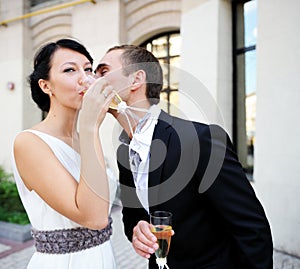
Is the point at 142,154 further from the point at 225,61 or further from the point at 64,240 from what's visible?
the point at 225,61

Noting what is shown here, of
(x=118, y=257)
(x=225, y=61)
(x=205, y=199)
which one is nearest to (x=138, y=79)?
(x=205, y=199)

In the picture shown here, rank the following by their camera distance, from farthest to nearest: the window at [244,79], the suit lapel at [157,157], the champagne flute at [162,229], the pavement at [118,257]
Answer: the window at [244,79], the pavement at [118,257], the suit lapel at [157,157], the champagne flute at [162,229]

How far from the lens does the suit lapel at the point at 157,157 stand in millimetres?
1334

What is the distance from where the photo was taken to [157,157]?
1373mm

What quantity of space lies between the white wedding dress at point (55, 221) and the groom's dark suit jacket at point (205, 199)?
0.42 metres

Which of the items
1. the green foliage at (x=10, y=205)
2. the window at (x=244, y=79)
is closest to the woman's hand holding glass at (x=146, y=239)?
the window at (x=244, y=79)

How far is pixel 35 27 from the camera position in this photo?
847cm

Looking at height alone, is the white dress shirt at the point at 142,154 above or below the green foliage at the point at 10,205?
above

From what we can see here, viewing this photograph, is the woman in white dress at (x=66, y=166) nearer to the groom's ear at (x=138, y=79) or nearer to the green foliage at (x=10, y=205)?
the groom's ear at (x=138, y=79)

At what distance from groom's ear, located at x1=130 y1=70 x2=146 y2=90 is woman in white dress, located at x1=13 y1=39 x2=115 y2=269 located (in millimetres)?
231

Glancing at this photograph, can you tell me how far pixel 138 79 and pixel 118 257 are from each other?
10.7 feet

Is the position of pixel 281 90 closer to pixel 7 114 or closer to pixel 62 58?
pixel 62 58

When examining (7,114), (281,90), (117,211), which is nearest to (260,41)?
(281,90)

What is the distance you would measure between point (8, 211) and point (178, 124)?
5271 mm
